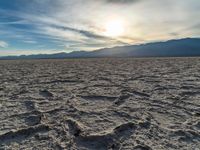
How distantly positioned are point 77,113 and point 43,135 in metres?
0.90

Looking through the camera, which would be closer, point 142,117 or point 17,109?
point 142,117

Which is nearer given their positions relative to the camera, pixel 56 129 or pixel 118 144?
pixel 118 144

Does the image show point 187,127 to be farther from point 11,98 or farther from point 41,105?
point 11,98

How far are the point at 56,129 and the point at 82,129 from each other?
31cm

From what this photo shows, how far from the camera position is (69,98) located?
4.47m

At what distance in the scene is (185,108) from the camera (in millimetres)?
3607

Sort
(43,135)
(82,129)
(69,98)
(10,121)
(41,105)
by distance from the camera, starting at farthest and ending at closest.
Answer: (69,98)
(41,105)
(10,121)
(82,129)
(43,135)

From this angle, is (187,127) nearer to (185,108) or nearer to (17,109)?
(185,108)

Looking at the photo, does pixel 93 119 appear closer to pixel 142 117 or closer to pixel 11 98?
pixel 142 117

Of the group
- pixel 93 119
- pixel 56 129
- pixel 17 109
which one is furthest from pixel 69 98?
pixel 56 129

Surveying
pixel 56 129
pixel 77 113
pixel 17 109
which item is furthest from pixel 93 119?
pixel 17 109

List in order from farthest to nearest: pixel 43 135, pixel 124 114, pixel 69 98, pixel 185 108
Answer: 1. pixel 69 98
2. pixel 185 108
3. pixel 124 114
4. pixel 43 135

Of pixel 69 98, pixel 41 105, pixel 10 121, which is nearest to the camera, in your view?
pixel 10 121

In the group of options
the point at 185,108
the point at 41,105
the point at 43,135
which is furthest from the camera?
the point at 41,105
